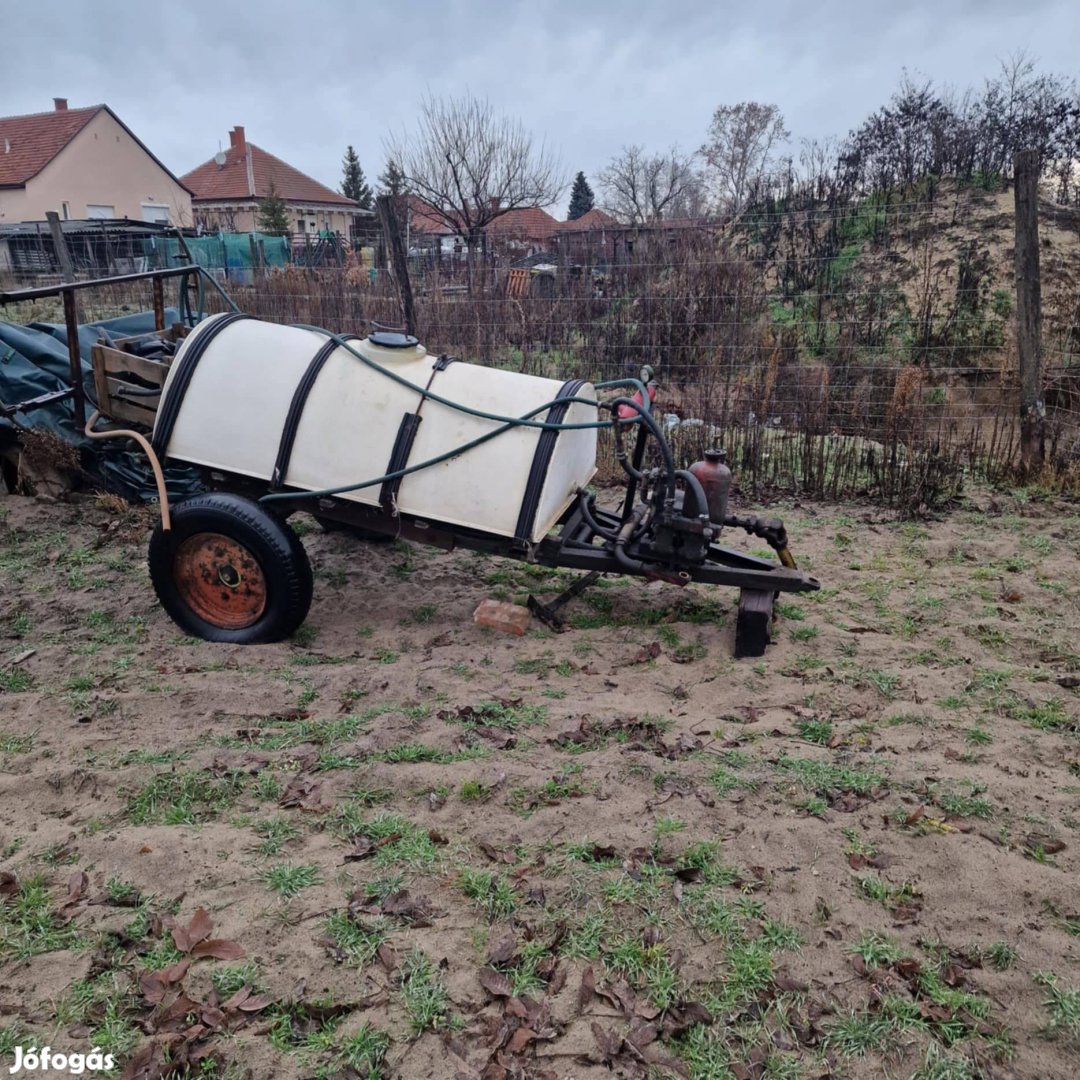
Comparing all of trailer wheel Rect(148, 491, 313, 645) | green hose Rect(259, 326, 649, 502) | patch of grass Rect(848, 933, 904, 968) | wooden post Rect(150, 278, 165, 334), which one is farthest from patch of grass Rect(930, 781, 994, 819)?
wooden post Rect(150, 278, 165, 334)

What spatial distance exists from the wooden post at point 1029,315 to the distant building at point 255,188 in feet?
148

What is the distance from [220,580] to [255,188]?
5059 cm

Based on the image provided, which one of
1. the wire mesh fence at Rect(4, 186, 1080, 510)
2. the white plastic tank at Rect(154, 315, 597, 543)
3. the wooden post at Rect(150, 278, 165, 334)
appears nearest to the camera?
the white plastic tank at Rect(154, 315, 597, 543)

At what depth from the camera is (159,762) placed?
3.28 meters

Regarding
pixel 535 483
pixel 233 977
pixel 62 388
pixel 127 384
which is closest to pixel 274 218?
pixel 62 388

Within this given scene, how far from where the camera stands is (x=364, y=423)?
4.26m

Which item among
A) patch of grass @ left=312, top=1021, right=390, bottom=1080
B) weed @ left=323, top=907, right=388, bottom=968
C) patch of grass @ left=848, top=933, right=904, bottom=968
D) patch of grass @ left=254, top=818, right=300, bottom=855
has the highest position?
patch of grass @ left=254, top=818, right=300, bottom=855

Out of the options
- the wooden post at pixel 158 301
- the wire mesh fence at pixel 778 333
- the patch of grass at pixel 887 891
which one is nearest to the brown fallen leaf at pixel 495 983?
the patch of grass at pixel 887 891

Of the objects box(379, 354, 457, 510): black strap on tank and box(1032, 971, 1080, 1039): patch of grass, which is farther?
box(379, 354, 457, 510): black strap on tank

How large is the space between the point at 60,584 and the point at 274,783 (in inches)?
119

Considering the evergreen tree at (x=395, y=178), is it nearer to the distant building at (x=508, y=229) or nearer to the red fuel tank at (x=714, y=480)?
the distant building at (x=508, y=229)

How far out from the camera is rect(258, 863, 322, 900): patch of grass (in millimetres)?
2590

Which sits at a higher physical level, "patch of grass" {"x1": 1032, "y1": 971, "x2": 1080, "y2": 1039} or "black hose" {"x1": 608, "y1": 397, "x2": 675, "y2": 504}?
"black hose" {"x1": 608, "y1": 397, "x2": 675, "y2": 504}

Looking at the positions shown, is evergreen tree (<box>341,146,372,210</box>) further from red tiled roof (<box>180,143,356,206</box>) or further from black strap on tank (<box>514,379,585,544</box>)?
black strap on tank (<box>514,379,585,544</box>)
